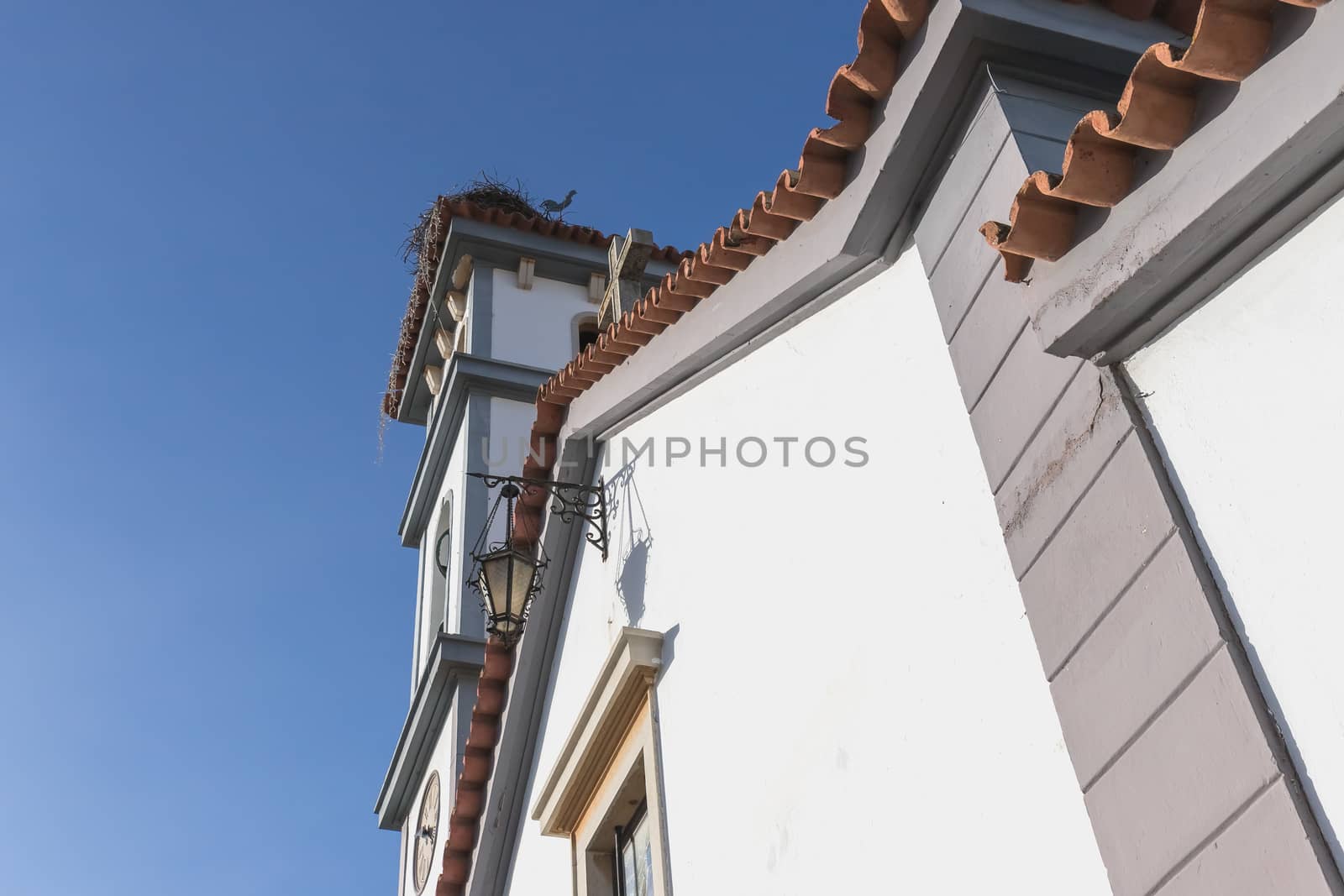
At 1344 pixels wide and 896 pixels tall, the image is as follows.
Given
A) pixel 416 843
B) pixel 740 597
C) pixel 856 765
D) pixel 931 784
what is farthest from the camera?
pixel 416 843

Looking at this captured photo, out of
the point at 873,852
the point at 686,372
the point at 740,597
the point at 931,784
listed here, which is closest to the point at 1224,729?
the point at 931,784

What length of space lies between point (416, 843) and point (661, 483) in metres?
5.89

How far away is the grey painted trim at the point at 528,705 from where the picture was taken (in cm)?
685

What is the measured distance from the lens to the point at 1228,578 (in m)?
2.71

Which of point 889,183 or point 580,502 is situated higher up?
Answer: point 580,502

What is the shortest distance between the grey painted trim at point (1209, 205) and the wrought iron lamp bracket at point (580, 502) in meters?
3.50

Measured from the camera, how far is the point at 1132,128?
2.91 metres

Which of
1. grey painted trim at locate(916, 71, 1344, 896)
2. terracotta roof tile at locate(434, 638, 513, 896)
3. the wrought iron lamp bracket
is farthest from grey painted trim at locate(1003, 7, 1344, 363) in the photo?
terracotta roof tile at locate(434, 638, 513, 896)

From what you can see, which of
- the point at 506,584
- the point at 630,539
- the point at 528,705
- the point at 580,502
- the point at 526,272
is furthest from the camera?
the point at 526,272

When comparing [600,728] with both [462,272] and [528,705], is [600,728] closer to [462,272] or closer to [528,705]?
[528,705]

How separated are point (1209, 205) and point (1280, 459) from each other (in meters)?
0.56

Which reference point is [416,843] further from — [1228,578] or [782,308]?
[1228,578]

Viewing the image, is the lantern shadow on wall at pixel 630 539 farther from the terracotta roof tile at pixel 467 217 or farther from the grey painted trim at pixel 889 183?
the terracotta roof tile at pixel 467 217

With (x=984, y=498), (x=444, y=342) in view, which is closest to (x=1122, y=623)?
(x=984, y=498)
